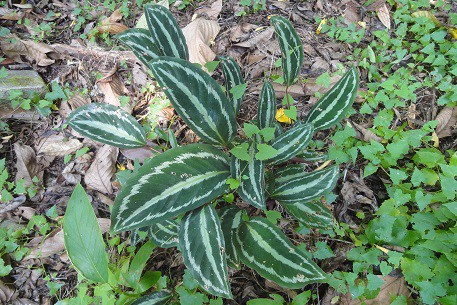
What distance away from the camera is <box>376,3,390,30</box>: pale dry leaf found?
2.02 metres

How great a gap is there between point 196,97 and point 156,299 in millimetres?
799

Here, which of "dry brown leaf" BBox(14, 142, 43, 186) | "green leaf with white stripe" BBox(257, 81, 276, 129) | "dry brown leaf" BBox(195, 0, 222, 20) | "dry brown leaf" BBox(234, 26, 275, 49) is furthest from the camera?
"dry brown leaf" BBox(195, 0, 222, 20)

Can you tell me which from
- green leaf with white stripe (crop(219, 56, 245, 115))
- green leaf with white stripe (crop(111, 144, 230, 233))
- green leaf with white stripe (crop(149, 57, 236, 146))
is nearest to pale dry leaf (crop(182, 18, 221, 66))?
green leaf with white stripe (crop(219, 56, 245, 115))

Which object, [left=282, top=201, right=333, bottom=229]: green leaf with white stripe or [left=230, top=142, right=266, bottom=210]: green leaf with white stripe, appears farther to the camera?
[left=282, top=201, right=333, bottom=229]: green leaf with white stripe

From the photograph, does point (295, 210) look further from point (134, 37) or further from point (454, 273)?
point (134, 37)

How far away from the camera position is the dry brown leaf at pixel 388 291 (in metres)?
1.30

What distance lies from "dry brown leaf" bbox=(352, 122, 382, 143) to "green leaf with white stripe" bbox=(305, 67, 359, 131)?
455mm

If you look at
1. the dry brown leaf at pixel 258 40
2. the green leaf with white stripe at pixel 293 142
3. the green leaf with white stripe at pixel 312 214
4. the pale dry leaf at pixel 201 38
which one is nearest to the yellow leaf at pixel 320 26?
the dry brown leaf at pixel 258 40

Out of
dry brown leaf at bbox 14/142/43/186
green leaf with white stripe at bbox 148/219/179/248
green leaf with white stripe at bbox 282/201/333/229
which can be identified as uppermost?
green leaf with white stripe at bbox 282/201/333/229

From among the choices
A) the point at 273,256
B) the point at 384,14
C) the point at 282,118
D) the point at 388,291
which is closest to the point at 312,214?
the point at 273,256

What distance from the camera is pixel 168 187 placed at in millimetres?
1031

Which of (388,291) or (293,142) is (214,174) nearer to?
(293,142)

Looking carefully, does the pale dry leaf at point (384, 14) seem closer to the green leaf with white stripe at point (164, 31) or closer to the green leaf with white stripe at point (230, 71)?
the green leaf with white stripe at point (230, 71)

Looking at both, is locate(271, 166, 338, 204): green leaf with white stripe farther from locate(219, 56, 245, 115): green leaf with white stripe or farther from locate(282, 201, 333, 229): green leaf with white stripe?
locate(219, 56, 245, 115): green leaf with white stripe
